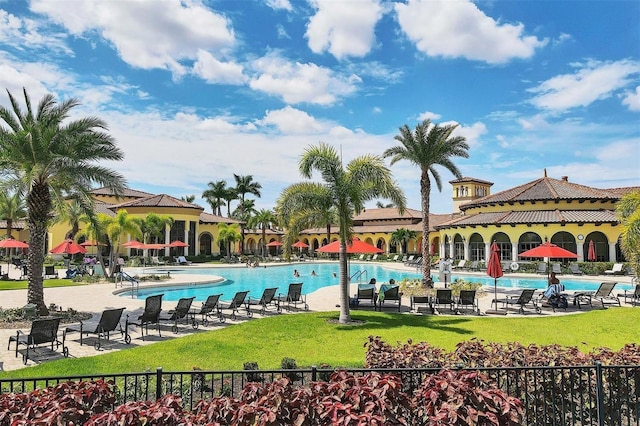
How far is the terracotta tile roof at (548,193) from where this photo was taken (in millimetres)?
38031

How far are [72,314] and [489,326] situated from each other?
13838mm

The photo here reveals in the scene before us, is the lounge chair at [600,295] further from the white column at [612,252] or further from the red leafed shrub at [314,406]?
the white column at [612,252]

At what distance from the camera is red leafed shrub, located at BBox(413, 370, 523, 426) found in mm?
3600

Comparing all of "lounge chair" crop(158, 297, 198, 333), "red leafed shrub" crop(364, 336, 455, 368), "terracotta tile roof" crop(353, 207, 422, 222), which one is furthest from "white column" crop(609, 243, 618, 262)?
"red leafed shrub" crop(364, 336, 455, 368)

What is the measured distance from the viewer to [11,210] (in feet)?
145

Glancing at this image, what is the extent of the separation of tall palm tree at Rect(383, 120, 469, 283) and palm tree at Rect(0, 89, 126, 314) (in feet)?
49.4

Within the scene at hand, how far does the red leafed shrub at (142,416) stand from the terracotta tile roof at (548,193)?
134 feet

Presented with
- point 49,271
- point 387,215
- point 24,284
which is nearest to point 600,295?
point 24,284

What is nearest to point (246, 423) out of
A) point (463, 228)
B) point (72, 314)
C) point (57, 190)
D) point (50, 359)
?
point (50, 359)

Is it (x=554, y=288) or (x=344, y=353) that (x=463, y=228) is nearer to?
(x=554, y=288)

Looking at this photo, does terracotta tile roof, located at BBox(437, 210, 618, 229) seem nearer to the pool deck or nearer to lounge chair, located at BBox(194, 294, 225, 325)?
the pool deck

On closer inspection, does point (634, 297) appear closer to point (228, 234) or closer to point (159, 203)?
point (228, 234)

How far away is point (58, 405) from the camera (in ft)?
12.0

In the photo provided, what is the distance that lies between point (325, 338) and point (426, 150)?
15129 mm
